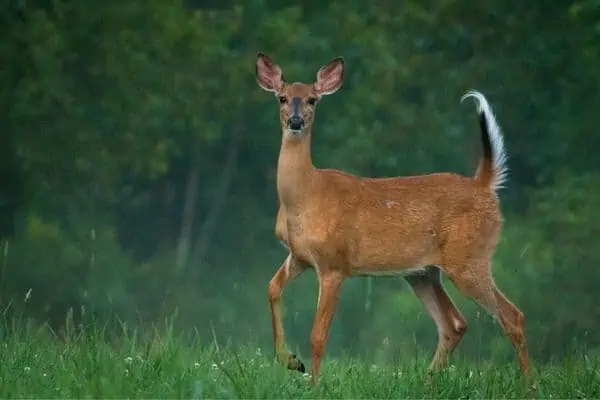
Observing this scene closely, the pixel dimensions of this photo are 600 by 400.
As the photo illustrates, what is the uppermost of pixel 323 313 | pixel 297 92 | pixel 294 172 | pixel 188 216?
Result: pixel 297 92

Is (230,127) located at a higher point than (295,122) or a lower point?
lower

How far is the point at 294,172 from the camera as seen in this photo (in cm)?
749

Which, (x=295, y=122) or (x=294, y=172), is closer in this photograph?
(x=295, y=122)

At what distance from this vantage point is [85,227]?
1455 centimetres

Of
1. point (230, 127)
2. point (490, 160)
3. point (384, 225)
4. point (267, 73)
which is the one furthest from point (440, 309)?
point (230, 127)

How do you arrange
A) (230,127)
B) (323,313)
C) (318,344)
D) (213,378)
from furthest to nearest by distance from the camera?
(230,127), (323,313), (318,344), (213,378)

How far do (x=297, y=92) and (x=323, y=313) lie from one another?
1.08m

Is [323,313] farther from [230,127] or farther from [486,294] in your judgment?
[230,127]

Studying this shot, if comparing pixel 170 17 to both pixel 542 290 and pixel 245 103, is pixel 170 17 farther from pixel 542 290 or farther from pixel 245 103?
pixel 542 290

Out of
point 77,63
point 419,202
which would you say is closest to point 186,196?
point 77,63

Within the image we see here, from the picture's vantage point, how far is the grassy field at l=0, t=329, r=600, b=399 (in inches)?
240

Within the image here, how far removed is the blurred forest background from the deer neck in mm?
Result: 6432

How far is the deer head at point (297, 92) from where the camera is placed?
24.2 feet

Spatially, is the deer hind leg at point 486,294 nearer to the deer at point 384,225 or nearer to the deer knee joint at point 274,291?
the deer at point 384,225
